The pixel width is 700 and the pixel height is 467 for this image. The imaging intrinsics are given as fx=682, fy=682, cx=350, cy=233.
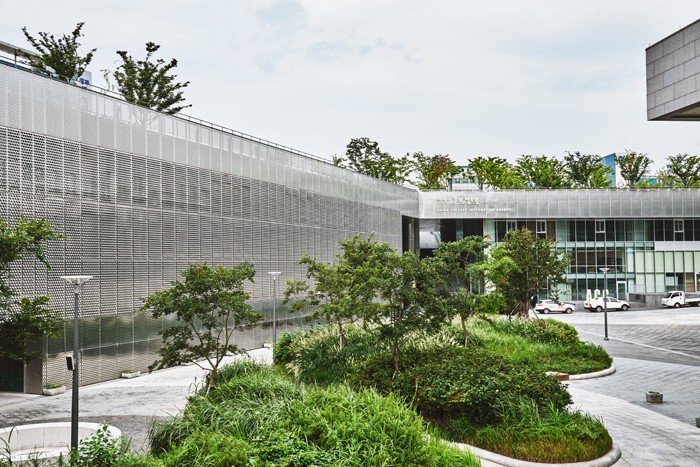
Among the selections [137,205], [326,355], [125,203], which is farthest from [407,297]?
[137,205]

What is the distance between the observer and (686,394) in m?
19.9

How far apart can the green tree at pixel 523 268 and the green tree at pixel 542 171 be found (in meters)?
45.8

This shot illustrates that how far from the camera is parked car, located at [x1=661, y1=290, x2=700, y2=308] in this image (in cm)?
5675

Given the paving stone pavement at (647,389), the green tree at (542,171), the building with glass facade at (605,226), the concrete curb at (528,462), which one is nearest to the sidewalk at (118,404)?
the concrete curb at (528,462)

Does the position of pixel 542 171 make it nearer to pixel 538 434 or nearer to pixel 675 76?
pixel 675 76

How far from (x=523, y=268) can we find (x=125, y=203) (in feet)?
58.4

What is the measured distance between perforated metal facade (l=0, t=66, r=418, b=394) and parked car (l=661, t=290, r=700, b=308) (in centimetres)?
3591

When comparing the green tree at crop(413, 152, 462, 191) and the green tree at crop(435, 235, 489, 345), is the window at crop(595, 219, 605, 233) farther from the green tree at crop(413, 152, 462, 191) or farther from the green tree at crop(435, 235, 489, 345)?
the green tree at crop(435, 235, 489, 345)

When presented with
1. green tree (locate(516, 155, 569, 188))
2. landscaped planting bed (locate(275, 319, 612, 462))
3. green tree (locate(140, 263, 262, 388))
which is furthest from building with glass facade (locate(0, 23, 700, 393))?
green tree (locate(516, 155, 569, 188))

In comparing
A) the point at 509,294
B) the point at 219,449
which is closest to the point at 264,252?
the point at 509,294

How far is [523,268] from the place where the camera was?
31.7 m

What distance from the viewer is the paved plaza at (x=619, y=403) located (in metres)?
13.9

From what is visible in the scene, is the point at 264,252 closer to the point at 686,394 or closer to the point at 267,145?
the point at 267,145

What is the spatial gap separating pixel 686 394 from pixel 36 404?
744 inches
